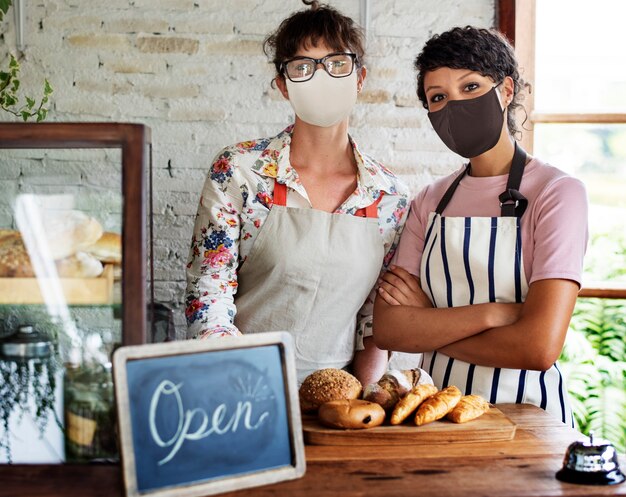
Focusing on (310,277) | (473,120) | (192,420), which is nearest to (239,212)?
(310,277)

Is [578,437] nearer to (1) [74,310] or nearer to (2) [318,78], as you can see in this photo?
(1) [74,310]

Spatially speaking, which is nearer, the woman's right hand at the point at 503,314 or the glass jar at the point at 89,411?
the glass jar at the point at 89,411

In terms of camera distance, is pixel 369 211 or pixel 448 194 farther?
pixel 369 211

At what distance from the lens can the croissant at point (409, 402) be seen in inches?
54.0

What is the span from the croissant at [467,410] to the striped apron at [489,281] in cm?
35

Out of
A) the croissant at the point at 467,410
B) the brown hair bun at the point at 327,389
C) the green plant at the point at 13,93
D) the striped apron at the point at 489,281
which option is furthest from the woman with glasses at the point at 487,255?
the green plant at the point at 13,93

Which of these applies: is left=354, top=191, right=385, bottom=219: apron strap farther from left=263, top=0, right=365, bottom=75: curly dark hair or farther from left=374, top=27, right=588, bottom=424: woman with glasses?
left=263, top=0, right=365, bottom=75: curly dark hair

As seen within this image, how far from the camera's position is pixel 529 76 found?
272 centimetres

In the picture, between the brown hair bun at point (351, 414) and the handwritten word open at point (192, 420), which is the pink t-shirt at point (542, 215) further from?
the handwritten word open at point (192, 420)

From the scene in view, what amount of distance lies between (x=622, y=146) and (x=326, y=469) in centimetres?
220

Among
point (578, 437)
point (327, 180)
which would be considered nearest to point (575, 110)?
point (327, 180)

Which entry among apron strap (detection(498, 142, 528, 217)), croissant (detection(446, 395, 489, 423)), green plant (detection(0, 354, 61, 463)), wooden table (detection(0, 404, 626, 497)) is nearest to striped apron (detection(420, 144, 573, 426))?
apron strap (detection(498, 142, 528, 217))

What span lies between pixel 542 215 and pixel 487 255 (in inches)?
6.2

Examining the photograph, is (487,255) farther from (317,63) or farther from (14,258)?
(14,258)
